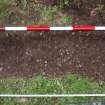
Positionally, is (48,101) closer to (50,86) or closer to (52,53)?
(50,86)

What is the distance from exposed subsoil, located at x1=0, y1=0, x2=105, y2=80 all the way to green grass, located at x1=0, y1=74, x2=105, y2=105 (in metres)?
0.12

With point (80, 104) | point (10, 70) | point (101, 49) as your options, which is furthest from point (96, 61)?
point (10, 70)

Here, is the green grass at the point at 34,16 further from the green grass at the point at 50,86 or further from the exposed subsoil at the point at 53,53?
the green grass at the point at 50,86

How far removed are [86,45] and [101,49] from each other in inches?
10.1

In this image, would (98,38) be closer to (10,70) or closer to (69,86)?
(69,86)

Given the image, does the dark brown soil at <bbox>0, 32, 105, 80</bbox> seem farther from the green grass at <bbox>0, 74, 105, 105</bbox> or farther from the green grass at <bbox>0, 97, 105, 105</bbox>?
the green grass at <bbox>0, 97, 105, 105</bbox>

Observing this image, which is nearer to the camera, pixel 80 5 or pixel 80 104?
pixel 80 104

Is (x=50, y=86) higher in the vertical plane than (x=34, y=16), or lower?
lower

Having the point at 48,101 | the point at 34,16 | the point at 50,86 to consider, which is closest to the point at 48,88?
the point at 50,86

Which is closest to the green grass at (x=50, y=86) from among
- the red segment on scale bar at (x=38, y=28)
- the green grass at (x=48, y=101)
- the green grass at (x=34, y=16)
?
the green grass at (x=48, y=101)

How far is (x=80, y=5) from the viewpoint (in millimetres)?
9156

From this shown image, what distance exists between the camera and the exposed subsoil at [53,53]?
892cm

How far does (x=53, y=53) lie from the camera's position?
900 cm

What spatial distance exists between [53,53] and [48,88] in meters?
0.60
